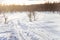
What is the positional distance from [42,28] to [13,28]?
1.05 ft

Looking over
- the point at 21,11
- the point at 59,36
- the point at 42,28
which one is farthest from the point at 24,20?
the point at 59,36

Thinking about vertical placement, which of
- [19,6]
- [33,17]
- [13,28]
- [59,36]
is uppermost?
[19,6]

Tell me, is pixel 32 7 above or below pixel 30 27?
above

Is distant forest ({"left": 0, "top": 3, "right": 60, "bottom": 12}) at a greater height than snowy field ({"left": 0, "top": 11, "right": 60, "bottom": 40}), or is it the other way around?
distant forest ({"left": 0, "top": 3, "right": 60, "bottom": 12})

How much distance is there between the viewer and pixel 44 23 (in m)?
1.28

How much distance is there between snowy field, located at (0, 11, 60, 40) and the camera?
1.21m

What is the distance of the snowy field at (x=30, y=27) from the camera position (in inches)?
47.6

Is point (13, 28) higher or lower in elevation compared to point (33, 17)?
lower

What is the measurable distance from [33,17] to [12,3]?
283mm

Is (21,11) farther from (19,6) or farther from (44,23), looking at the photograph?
(44,23)

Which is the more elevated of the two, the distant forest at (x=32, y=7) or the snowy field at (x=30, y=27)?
the distant forest at (x=32, y=7)

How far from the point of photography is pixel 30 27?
1.25 meters

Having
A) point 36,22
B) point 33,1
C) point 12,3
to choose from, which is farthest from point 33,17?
point 12,3

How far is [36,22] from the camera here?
1.27m
